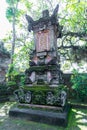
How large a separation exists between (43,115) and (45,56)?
283cm

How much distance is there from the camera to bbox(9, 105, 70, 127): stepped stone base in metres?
5.27

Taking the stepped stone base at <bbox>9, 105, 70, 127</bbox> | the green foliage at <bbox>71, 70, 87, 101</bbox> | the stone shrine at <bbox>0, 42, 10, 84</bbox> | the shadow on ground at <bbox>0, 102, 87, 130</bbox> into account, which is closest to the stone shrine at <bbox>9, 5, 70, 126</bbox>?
the stepped stone base at <bbox>9, 105, 70, 127</bbox>

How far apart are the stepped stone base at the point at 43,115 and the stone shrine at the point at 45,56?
133 cm

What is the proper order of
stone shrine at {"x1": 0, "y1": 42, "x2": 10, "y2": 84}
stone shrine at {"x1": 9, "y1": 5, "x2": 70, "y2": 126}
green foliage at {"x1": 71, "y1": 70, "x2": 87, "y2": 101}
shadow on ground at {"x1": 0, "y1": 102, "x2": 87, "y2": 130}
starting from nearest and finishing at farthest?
1. shadow on ground at {"x1": 0, "y1": 102, "x2": 87, "y2": 130}
2. stone shrine at {"x1": 9, "y1": 5, "x2": 70, "y2": 126}
3. green foliage at {"x1": 71, "y1": 70, "x2": 87, "y2": 101}
4. stone shrine at {"x1": 0, "y1": 42, "x2": 10, "y2": 84}

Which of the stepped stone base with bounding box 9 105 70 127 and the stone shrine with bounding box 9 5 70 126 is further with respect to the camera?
the stone shrine with bounding box 9 5 70 126

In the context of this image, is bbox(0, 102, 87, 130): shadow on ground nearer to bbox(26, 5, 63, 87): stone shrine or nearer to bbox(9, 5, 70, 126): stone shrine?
bbox(9, 5, 70, 126): stone shrine

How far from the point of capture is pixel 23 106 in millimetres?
6516

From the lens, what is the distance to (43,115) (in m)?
5.53

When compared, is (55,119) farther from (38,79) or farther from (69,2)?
(69,2)

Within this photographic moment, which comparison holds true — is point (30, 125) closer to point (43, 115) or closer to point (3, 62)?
point (43, 115)

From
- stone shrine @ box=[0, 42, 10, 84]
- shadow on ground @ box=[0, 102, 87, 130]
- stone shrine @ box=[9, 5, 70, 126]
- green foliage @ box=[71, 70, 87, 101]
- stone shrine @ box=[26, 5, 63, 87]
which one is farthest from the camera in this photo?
stone shrine @ box=[0, 42, 10, 84]

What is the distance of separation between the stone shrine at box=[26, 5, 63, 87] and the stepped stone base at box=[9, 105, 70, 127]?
1326 mm

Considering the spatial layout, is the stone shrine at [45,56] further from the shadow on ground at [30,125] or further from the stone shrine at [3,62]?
the stone shrine at [3,62]

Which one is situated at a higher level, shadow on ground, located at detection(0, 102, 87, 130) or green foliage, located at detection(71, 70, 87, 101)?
green foliage, located at detection(71, 70, 87, 101)
